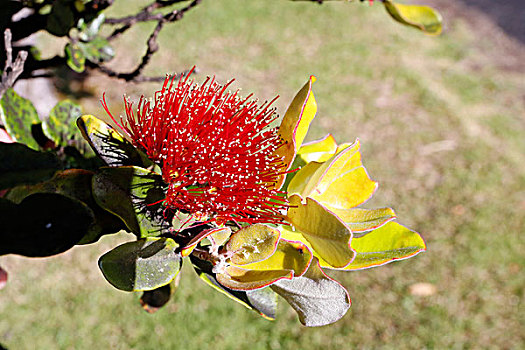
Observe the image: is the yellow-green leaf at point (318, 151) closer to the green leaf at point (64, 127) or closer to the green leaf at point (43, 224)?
the green leaf at point (43, 224)

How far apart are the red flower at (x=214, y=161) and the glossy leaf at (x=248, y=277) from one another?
8 cm

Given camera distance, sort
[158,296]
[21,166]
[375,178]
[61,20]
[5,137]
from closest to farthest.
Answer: [21,166] → [5,137] → [158,296] → [61,20] → [375,178]

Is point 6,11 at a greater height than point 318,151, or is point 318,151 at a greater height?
point 6,11

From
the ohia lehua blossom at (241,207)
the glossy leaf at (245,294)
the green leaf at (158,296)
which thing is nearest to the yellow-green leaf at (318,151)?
the ohia lehua blossom at (241,207)

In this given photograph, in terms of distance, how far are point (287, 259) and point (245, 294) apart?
0.08 m

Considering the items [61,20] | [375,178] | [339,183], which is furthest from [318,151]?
[375,178]

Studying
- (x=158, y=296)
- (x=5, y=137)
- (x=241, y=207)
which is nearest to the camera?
(x=241, y=207)

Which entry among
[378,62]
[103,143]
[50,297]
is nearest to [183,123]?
[103,143]

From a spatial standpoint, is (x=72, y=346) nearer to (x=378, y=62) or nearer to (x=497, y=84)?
(x=378, y=62)

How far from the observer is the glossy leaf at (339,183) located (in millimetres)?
705

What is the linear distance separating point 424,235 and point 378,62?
2.22 meters

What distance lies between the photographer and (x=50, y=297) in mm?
2814

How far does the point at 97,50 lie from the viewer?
130 cm

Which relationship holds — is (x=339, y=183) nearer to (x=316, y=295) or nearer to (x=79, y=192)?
(x=316, y=295)
